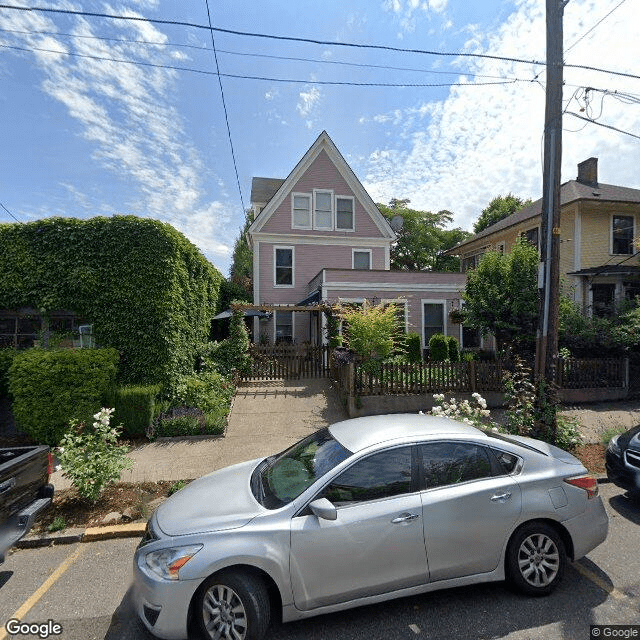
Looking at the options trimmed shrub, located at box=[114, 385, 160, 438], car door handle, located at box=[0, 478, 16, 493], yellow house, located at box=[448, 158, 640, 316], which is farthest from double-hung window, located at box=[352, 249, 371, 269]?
car door handle, located at box=[0, 478, 16, 493]

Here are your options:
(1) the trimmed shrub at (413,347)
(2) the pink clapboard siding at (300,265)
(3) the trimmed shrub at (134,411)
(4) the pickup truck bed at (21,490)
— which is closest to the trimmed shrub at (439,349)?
(1) the trimmed shrub at (413,347)

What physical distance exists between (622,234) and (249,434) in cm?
1826

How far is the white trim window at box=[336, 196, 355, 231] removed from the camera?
1925 cm

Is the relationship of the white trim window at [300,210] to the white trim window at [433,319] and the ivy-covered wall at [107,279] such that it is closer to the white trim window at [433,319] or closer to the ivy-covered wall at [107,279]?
the white trim window at [433,319]

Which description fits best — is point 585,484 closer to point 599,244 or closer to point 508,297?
point 508,297

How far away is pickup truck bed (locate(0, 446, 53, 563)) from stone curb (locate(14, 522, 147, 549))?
55 centimetres

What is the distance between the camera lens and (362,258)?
19.5m

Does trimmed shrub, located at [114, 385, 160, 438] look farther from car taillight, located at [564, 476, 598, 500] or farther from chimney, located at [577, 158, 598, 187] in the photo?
chimney, located at [577, 158, 598, 187]

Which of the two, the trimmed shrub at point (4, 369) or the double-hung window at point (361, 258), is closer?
the trimmed shrub at point (4, 369)

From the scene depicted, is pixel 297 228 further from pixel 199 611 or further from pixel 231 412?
pixel 199 611

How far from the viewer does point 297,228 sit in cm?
1884

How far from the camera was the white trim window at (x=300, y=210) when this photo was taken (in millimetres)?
18844

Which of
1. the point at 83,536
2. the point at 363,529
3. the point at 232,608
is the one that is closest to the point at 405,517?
the point at 363,529

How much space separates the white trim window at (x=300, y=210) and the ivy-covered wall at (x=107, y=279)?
425 inches
